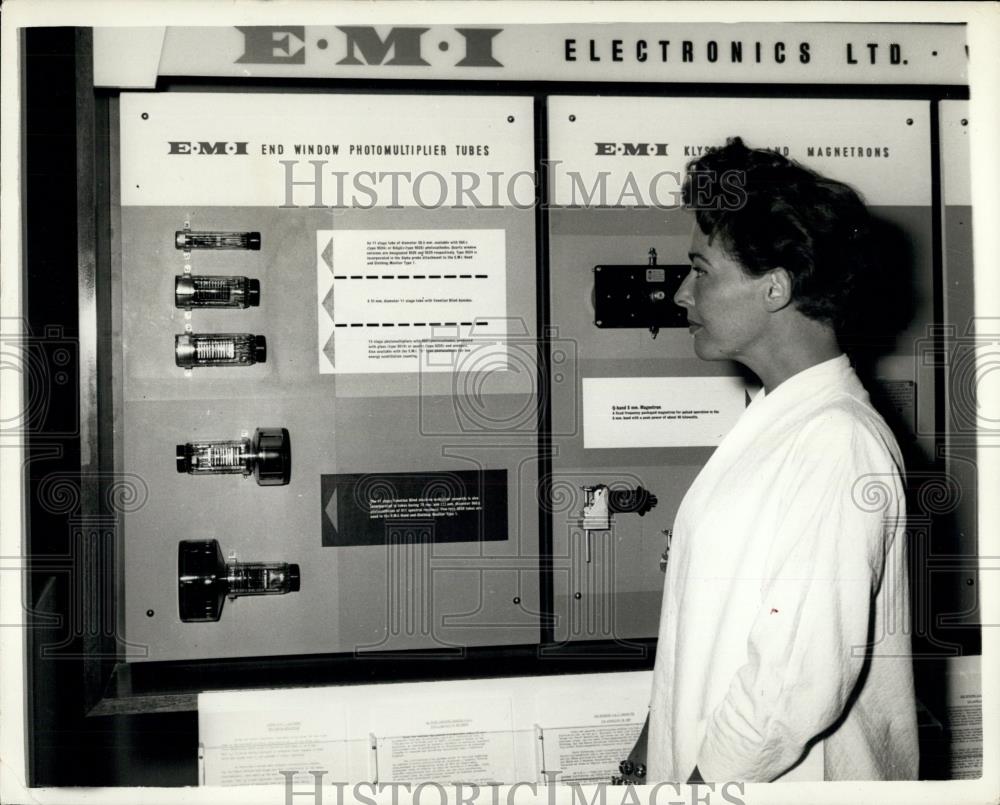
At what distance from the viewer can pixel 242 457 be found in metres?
1.55

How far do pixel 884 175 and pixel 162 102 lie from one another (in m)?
1.49

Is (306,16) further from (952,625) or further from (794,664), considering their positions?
(952,625)

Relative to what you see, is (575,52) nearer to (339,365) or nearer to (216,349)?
(339,365)

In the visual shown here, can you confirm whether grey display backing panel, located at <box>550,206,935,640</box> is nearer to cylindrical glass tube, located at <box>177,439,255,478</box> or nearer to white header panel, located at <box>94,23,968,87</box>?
white header panel, located at <box>94,23,968,87</box>

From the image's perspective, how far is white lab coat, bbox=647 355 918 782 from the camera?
1140 millimetres

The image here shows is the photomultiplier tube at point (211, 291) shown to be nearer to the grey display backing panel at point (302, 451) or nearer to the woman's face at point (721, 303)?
the grey display backing panel at point (302, 451)

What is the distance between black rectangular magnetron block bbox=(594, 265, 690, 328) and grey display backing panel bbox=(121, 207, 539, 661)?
15 cm

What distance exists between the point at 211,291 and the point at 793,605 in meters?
1.19

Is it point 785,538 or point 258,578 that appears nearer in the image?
point 785,538

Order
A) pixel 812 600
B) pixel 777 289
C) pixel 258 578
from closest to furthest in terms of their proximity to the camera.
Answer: pixel 812 600 < pixel 777 289 < pixel 258 578

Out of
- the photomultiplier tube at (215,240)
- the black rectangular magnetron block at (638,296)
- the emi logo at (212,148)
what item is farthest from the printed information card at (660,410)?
the emi logo at (212,148)

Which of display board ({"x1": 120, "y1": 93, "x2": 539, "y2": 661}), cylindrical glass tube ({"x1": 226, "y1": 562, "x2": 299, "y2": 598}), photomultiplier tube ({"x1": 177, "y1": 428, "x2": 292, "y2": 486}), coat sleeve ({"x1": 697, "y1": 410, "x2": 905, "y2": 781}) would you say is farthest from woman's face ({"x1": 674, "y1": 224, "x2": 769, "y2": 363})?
cylindrical glass tube ({"x1": 226, "y1": 562, "x2": 299, "y2": 598})

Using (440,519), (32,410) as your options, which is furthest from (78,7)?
(440,519)

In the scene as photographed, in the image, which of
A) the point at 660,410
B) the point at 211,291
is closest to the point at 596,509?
the point at 660,410
